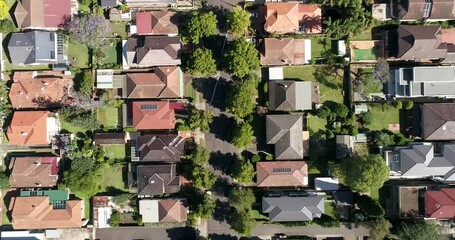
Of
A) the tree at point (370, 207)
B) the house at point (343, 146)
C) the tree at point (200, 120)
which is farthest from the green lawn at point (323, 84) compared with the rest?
the tree at point (370, 207)

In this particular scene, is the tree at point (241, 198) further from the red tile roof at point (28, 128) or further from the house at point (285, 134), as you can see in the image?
the red tile roof at point (28, 128)

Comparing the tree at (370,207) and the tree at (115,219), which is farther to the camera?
the tree at (115,219)

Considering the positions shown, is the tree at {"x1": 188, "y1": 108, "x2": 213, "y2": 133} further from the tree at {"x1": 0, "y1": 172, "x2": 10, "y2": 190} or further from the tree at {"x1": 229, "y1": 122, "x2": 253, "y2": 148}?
the tree at {"x1": 0, "y1": 172, "x2": 10, "y2": 190}

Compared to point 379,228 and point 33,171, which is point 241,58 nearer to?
point 379,228

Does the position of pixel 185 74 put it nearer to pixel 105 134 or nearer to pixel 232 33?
pixel 232 33

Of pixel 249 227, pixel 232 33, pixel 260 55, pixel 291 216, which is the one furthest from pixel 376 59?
pixel 249 227

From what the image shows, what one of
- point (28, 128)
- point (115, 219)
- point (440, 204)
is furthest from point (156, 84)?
point (440, 204)
